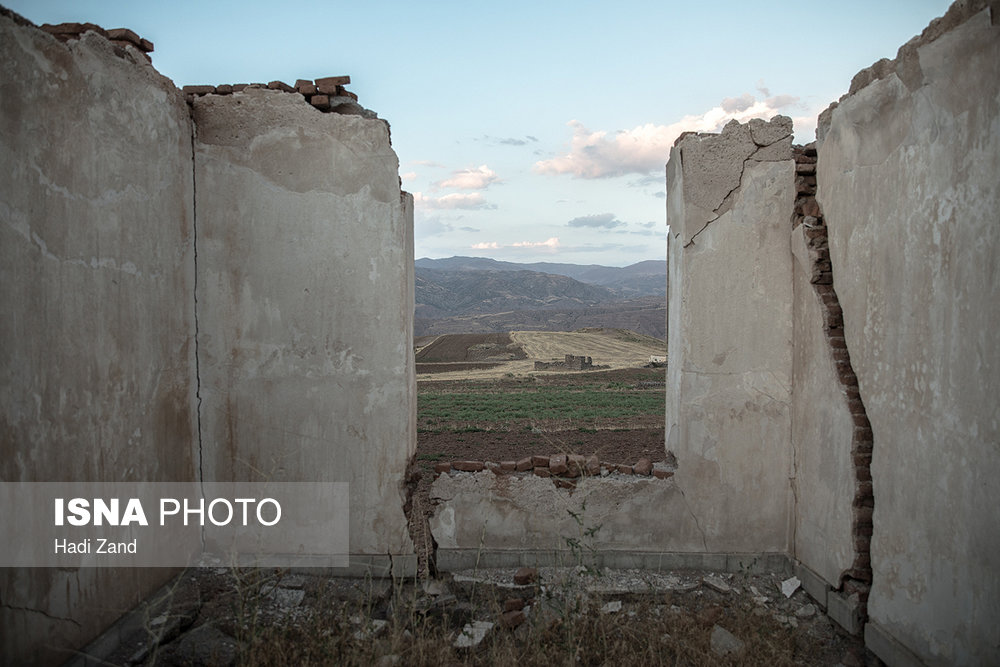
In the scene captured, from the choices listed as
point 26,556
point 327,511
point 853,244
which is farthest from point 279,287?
point 853,244

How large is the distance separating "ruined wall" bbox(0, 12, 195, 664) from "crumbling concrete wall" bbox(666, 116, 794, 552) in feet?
12.1

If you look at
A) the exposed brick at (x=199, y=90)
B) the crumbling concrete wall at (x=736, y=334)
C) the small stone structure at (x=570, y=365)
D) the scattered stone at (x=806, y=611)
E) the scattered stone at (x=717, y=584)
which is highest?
the exposed brick at (x=199, y=90)

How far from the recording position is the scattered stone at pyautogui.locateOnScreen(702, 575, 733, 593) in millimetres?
4438

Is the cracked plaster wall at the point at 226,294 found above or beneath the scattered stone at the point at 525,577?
above

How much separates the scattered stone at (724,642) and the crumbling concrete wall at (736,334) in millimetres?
1042

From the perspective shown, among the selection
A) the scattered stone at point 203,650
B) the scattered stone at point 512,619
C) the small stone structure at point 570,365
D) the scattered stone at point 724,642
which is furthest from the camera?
the small stone structure at point 570,365

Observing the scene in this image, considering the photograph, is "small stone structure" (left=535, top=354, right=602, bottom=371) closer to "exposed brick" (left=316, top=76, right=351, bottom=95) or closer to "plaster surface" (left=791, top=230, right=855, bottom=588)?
"plaster surface" (left=791, top=230, right=855, bottom=588)

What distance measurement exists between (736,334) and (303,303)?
3.28 meters

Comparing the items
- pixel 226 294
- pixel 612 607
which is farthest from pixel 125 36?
pixel 612 607

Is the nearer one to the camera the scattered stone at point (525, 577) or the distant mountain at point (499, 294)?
the scattered stone at point (525, 577)

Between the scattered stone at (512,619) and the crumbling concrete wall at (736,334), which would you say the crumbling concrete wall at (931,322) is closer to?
the crumbling concrete wall at (736,334)

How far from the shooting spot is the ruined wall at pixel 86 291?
294 cm

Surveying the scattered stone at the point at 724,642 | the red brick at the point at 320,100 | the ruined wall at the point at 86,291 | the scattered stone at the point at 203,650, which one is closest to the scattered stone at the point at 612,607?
the scattered stone at the point at 724,642

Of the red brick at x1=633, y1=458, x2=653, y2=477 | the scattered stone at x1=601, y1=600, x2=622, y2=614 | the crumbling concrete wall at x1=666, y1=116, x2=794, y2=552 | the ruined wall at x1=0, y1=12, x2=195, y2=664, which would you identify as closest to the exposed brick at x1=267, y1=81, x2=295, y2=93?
the ruined wall at x1=0, y1=12, x2=195, y2=664
